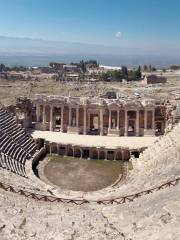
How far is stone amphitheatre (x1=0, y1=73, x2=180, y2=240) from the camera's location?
60.3ft

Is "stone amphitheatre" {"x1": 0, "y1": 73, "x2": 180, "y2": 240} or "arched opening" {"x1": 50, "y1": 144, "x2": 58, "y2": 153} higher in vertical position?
"stone amphitheatre" {"x1": 0, "y1": 73, "x2": 180, "y2": 240}

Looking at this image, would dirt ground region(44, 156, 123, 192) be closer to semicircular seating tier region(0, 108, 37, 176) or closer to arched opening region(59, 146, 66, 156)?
A: arched opening region(59, 146, 66, 156)

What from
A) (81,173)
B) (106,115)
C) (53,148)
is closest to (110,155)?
(81,173)

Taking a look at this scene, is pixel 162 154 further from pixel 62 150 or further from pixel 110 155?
pixel 62 150

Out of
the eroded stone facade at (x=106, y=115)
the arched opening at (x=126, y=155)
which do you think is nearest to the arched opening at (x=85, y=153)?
the arched opening at (x=126, y=155)

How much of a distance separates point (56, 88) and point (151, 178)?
72.3m

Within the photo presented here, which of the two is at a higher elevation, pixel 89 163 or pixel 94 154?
pixel 94 154

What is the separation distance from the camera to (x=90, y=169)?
3888 centimetres

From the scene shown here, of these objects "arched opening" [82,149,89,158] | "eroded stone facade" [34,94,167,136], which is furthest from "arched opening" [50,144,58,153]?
"eroded stone facade" [34,94,167,136]

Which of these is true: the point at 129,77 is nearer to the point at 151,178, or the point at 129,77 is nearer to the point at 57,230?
the point at 151,178

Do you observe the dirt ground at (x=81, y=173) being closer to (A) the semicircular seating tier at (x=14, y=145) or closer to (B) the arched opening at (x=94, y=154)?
(B) the arched opening at (x=94, y=154)

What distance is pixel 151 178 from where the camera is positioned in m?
27.9

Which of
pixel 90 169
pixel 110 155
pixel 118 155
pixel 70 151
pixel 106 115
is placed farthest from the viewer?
pixel 106 115

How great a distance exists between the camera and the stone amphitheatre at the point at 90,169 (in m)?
18.4
